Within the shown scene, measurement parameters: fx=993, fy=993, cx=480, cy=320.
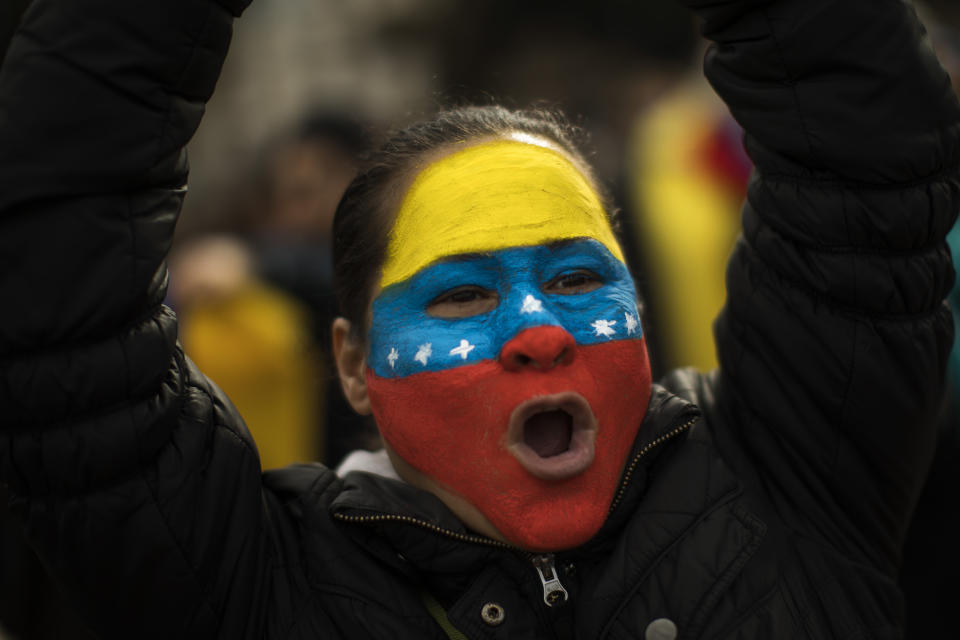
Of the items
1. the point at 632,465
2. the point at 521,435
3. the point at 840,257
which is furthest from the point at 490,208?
the point at 840,257

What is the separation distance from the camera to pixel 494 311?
2.04 meters

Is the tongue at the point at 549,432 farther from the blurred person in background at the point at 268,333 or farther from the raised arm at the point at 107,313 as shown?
the blurred person in background at the point at 268,333

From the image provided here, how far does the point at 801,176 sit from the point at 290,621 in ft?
4.44

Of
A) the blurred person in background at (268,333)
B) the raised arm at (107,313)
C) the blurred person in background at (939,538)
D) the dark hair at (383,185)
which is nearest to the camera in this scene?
the raised arm at (107,313)

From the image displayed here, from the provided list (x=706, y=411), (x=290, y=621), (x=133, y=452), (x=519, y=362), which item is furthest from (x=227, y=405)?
(x=706, y=411)

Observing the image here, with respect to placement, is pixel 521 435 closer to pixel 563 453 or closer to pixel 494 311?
pixel 563 453

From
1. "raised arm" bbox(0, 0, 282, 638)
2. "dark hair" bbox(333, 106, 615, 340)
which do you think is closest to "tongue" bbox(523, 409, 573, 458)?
"dark hair" bbox(333, 106, 615, 340)

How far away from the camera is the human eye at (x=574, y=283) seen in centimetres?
210

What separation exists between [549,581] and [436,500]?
0.28 m

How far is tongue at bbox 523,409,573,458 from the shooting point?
206 centimetres

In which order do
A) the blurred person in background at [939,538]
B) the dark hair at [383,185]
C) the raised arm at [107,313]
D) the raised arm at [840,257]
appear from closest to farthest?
the raised arm at [107,313]
the raised arm at [840,257]
the dark hair at [383,185]
the blurred person in background at [939,538]

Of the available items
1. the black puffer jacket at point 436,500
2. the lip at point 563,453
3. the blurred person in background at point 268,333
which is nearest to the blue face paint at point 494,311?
the lip at point 563,453

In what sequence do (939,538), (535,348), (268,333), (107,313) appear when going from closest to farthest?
(107,313) → (535,348) → (939,538) → (268,333)

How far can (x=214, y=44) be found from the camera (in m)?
1.76
